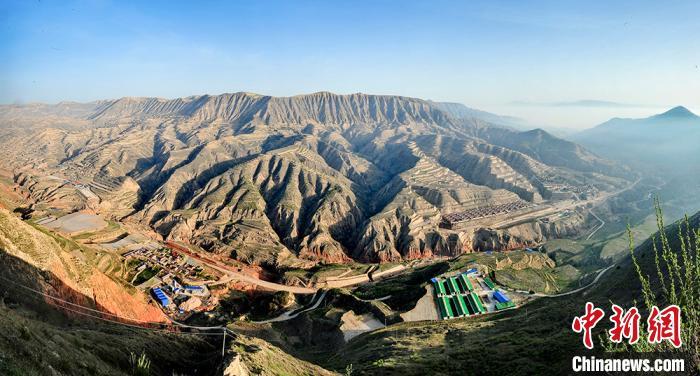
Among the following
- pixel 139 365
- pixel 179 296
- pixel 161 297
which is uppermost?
pixel 139 365

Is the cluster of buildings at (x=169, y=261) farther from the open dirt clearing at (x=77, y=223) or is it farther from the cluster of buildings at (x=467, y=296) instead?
the cluster of buildings at (x=467, y=296)

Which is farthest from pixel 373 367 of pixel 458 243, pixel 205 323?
pixel 458 243

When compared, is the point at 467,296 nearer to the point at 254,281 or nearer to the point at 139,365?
the point at 254,281


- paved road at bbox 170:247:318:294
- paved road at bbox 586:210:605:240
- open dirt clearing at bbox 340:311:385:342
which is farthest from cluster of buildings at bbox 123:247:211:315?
paved road at bbox 586:210:605:240

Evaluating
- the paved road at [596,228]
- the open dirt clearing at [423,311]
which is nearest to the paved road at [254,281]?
the open dirt clearing at [423,311]

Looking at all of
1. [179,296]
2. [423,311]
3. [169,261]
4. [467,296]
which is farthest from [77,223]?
[467,296]

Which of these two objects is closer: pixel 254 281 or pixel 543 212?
pixel 254 281

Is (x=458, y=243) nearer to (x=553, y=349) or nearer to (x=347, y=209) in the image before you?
(x=347, y=209)

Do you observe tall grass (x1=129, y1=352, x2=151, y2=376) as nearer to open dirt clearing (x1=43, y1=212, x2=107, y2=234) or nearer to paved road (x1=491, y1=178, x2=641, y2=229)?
open dirt clearing (x1=43, y1=212, x2=107, y2=234)
